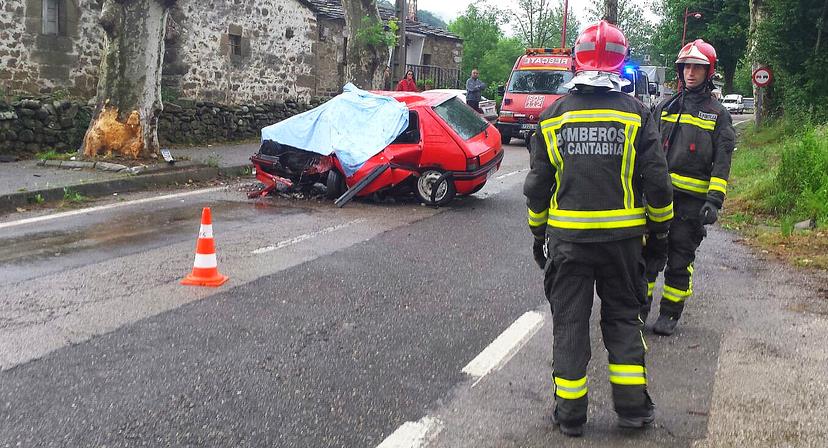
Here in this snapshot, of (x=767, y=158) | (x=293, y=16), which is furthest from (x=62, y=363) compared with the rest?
(x=293, y=16)

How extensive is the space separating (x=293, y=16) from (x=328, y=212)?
1477 cm

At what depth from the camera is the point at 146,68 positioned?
13.7m

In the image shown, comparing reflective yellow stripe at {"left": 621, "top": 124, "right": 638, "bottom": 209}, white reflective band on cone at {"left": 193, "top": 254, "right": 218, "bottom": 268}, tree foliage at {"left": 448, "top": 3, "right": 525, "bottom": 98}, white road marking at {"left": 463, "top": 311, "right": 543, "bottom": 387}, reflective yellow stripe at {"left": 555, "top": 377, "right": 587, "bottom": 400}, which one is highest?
tree foliage at {"left": 448, "top": 3, "right": 525, "bottom": 98}

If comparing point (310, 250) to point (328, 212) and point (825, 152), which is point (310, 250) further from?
point (825, 152)

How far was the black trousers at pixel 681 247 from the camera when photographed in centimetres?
548

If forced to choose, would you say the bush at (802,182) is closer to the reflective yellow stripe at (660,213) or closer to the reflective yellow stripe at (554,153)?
the reflective yellow stripe at (660,213)

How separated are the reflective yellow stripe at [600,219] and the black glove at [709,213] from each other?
59.6 inches

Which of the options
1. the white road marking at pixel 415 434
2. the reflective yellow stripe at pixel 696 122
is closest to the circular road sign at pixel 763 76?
the reflective yellow stripe at pixel 696 122

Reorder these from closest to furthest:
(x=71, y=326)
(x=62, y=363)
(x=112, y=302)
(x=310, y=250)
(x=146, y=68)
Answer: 1. (x=62, y=363)
2. (x=71, y=326)
3. (x=112, y=302)
4. (x=310, y=250)
5. (x=146, y=68)

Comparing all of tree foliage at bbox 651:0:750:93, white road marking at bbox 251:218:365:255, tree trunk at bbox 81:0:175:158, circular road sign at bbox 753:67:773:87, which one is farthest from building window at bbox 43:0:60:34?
tree foliage at bbox 651:0:750:93

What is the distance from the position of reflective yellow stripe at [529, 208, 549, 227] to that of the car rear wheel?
6992 mm

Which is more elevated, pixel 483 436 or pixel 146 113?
pixel 146 113

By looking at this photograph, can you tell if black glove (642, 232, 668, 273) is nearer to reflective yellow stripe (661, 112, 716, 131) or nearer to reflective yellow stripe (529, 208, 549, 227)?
reflective yellow stripe (529, 208, 549, 227)

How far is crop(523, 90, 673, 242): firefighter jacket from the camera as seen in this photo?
12.5 feet
